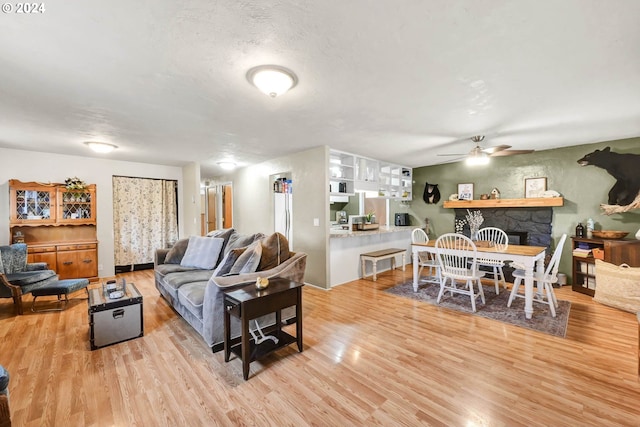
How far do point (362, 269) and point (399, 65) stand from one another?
12.8 feet

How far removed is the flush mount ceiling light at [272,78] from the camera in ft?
6.53

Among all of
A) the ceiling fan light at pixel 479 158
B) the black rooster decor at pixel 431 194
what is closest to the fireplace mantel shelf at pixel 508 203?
the black rooster decor at pixel 431 194

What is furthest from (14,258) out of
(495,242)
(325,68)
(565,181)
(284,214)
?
(565,181)

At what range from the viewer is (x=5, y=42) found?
165cm

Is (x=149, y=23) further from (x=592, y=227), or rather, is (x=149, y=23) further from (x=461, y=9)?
(x=592, y=227)

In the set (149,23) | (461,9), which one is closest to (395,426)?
(461,9)

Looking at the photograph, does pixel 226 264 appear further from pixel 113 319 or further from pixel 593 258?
pixel 593 258

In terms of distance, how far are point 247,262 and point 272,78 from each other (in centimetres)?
173

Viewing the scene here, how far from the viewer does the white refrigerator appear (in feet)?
17.4

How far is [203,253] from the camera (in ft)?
12.6

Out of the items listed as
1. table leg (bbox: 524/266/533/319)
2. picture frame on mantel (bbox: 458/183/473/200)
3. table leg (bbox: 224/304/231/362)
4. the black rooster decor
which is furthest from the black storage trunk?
picture frame on mantel (bbox: 458/183/473/200)

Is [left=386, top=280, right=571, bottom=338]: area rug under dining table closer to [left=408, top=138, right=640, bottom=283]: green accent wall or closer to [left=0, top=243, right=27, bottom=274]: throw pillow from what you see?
[left=408, top=138, right=640, bottom=283]: green accent wall

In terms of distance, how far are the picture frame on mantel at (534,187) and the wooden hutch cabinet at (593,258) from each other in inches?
38.7

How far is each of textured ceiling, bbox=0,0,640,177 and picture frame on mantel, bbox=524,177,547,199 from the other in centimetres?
135
